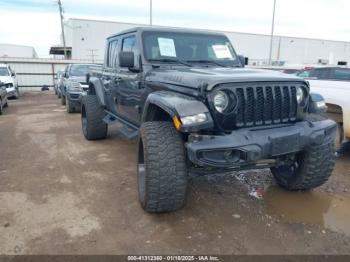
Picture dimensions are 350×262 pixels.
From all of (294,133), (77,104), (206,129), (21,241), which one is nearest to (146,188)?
(206,129)

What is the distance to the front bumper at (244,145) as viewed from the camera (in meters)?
2.93

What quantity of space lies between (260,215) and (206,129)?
1241 millimetres

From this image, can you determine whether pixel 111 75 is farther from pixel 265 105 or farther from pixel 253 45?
pixel 253 45

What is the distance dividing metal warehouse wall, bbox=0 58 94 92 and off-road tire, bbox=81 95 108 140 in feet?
57.5

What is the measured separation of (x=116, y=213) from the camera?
358 centimetres

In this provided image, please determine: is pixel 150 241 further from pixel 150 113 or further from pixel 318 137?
pixel 318 137

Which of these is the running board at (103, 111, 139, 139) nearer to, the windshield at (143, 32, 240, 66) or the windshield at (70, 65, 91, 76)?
the windshield at (143, 32, 240, 66)

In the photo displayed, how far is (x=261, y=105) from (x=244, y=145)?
56 centimetres

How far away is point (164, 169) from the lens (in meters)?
3.12

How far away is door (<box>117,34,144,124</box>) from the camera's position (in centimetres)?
445

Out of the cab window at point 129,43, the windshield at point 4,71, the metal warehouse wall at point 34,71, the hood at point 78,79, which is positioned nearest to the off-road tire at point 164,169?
the cab window at point 129,43

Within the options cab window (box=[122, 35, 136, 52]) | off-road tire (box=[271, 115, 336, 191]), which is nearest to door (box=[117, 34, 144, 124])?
cab window (box=[122, 35, 136, 52])

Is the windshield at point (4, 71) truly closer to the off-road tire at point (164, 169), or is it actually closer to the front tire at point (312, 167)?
the off-road tire at point (164, 169)

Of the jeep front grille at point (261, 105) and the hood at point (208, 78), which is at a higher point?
the hood at point (208, 78)
